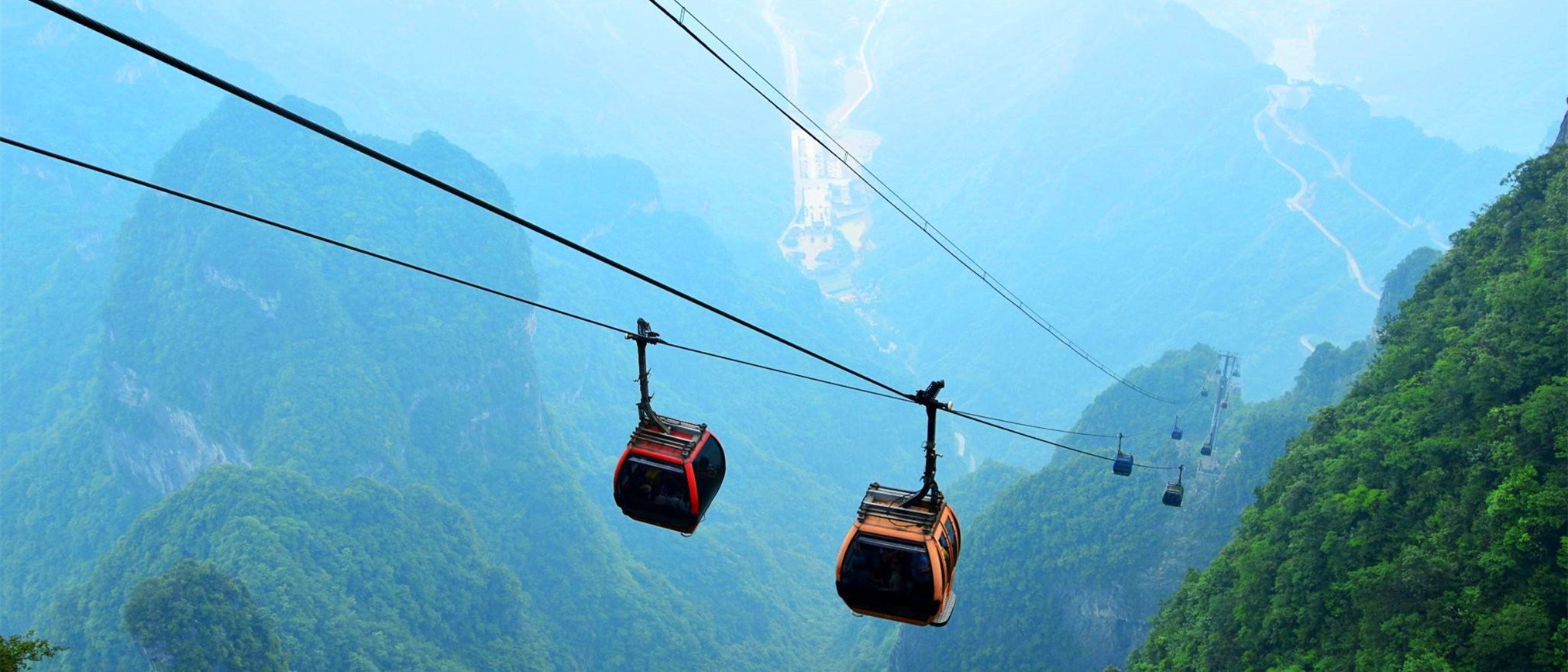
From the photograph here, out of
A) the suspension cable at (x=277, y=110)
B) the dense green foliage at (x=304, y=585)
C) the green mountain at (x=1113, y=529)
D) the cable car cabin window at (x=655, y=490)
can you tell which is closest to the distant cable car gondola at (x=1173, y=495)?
the green mountain at (x=1113, y=529)

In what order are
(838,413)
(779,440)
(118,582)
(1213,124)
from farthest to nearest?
(1213,124) < (838,413) < (779,440) < (118,582)

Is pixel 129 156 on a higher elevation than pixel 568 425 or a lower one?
higher

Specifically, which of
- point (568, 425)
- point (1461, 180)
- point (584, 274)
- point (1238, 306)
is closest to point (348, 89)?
point (584, 274)

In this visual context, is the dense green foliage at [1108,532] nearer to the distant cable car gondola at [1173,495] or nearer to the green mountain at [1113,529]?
the green mountain at [1113,529]

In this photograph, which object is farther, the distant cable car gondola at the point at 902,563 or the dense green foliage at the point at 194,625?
the dense green foliage at the point at 194,625

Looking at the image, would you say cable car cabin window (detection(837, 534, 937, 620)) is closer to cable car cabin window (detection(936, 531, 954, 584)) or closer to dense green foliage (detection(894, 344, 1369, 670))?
cable car cabin window (detection(936, 531, 954, 584))

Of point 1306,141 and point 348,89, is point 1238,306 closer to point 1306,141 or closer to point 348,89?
point 1306,141
